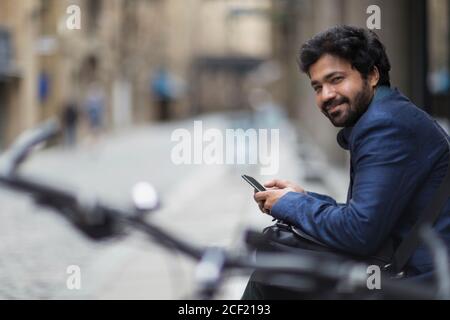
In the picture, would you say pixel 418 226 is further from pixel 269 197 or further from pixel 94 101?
pixel 94 101

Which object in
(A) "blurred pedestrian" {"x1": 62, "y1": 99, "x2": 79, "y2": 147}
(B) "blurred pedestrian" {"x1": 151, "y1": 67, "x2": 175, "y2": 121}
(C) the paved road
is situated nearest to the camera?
(C) the paved road

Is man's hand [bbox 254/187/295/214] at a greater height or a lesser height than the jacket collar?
→ lesser

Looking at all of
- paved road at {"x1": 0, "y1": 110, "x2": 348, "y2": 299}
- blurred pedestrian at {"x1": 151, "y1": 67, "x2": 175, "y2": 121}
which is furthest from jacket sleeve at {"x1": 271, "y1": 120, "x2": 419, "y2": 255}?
blurred pedestrian at {"x1": 151, "y1": 67, "x2": 175, "y2": 121}

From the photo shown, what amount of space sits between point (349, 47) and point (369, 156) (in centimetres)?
20

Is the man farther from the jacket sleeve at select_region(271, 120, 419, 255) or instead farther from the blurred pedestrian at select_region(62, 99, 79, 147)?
the blurred pedestrian at select_region(62, 99, 79, 147)

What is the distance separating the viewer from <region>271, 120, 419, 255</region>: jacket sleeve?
1394mm

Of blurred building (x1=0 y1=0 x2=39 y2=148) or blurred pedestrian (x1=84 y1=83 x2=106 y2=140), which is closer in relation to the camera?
blurred building (x1=0 y1=0 x2=39 y2=148)

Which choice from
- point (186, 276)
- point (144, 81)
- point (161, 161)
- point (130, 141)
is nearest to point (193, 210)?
point (186, 276)

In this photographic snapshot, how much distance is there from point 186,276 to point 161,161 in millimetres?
13353

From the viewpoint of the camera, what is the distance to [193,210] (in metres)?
9.23

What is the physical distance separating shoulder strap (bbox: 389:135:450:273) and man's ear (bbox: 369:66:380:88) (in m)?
0.22

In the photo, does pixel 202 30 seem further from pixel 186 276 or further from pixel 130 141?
pixel 186 276
